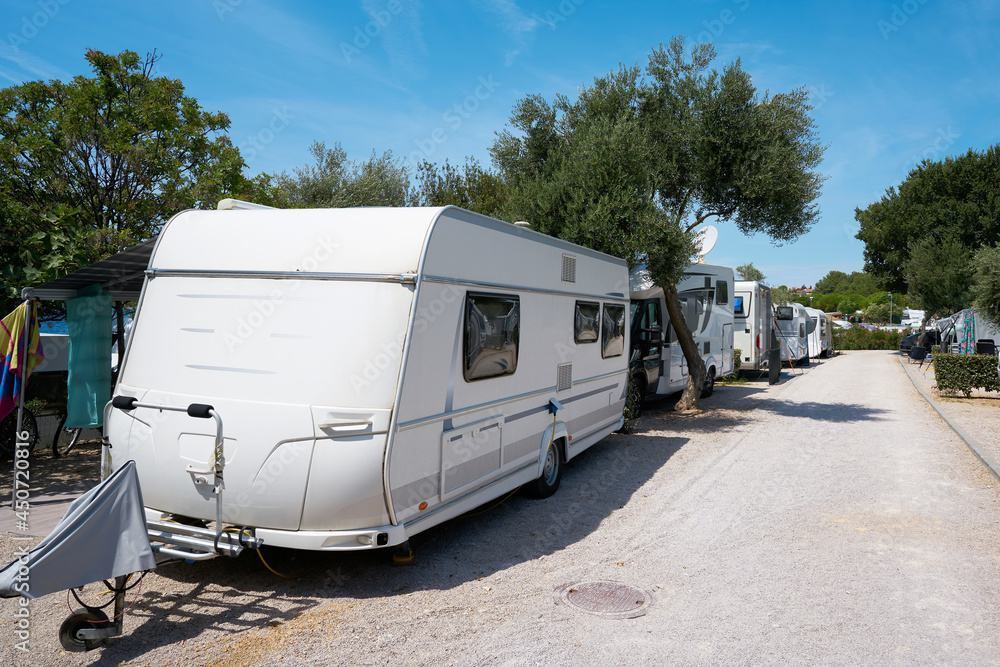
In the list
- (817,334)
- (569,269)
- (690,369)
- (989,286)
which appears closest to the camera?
(569,269)

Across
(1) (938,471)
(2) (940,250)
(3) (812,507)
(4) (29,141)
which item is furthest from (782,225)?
(2) (940,250)

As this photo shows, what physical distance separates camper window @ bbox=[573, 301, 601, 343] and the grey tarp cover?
4676mm

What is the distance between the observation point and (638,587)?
14.8ft

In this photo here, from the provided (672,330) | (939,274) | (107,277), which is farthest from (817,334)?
(107,277)

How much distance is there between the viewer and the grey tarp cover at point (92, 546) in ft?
9.95

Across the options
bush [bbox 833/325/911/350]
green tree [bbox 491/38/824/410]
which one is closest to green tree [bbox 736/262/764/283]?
bush [bbox 833/325/911/350]

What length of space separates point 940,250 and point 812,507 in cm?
2986

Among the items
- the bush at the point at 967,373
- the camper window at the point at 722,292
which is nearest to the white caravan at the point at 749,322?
the camper window at the point at 722,292

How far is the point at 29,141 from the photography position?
8.07 meters

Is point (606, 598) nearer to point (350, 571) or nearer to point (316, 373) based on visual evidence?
point (350, 571)

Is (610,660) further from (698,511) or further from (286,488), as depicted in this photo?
(698,511)

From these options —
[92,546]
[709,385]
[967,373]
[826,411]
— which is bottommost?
[826,411]

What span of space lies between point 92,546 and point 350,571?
185cm

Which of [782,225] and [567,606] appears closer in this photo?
[567,606]
